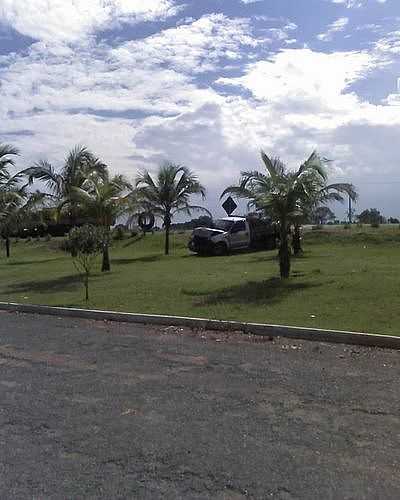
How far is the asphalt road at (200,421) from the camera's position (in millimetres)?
4539

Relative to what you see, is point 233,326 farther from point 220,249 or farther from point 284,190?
point 220,249

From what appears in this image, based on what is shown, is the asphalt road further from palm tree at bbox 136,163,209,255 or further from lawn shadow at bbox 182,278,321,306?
palm tree at bbox 136,163,209,255

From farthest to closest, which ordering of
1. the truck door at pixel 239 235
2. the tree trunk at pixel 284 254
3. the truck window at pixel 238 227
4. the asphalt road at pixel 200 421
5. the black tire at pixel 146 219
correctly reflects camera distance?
the black tire at pixel 146 219, the truck window at pixel 238 227, the truck door at pixel 239 235, the tree trunk at pixel 284 254, the asphalt road at pixel 200 421

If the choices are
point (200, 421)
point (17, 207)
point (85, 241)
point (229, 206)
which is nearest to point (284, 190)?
point (85, 241)

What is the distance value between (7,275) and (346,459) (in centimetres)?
2130

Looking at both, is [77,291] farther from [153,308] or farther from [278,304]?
[278,304]

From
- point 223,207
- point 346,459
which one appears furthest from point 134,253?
point 346,459

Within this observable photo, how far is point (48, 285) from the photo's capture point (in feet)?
65.0

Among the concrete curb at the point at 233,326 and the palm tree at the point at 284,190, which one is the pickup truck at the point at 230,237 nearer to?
the palm tree at the point at 284,190

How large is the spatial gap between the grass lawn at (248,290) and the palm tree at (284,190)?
1489 mm

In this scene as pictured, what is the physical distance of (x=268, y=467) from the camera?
4.76 m

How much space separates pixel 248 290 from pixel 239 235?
16.2 m

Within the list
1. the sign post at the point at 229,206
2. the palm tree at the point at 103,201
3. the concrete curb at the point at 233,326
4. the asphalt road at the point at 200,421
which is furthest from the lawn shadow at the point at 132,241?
the asphalt road at the point at 200,421

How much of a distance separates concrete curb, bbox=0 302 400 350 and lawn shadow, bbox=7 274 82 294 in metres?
3.80
